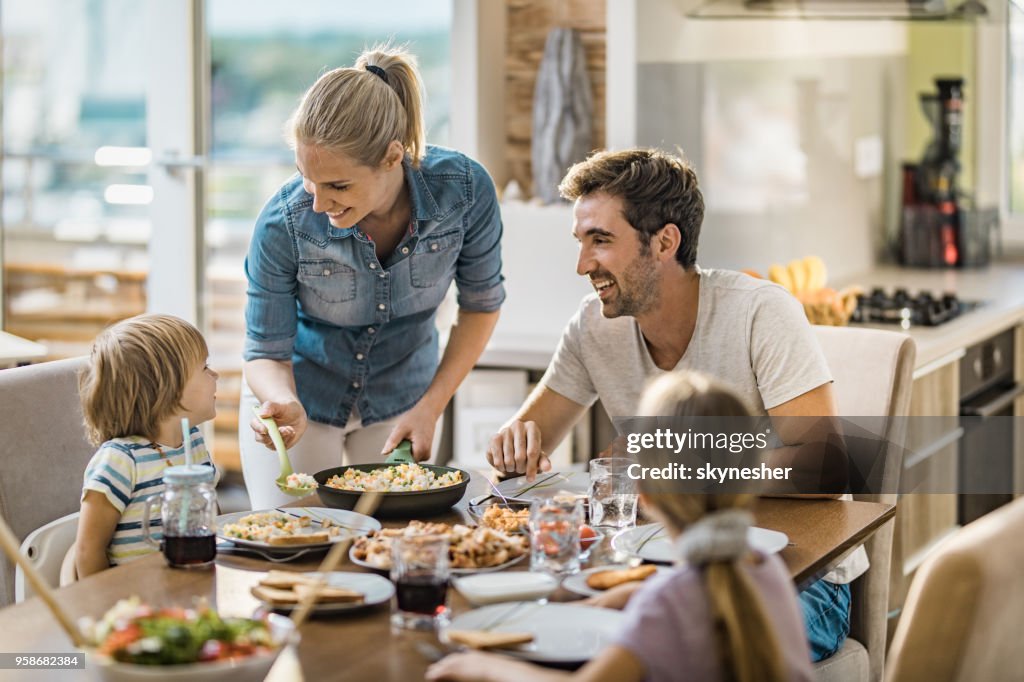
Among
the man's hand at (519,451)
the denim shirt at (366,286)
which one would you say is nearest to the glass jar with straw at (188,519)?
the man's hand at (519,451)

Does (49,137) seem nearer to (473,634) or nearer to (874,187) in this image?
(874,187)

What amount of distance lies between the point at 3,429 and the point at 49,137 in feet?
9.49

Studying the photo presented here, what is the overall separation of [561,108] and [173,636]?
7.85ft

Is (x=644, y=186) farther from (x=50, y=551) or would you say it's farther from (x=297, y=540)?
(x=50, y=551)

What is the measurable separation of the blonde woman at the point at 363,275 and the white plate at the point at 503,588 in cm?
69

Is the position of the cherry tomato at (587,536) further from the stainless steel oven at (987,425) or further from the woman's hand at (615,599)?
the stainless steel oven at (987,425)

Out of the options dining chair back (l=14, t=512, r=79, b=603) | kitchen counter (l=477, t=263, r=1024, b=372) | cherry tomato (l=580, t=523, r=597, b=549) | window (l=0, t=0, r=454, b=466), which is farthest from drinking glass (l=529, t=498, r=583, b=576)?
window (l=0, t=0, r=454, b=466)

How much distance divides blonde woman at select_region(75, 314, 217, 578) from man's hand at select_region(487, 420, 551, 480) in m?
0.47

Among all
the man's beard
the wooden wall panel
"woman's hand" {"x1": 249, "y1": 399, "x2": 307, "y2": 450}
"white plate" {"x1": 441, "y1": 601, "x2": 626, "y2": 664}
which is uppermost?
the wooden wall panel

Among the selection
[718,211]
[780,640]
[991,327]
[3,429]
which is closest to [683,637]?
[780,640]

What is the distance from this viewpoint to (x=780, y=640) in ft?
4.25

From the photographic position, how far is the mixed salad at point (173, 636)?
128cm

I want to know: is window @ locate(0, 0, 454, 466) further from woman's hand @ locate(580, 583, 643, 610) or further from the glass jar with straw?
woman's hand @ locate(580, 583, 643, 610)

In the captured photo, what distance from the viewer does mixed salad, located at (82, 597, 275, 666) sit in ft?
4.19
